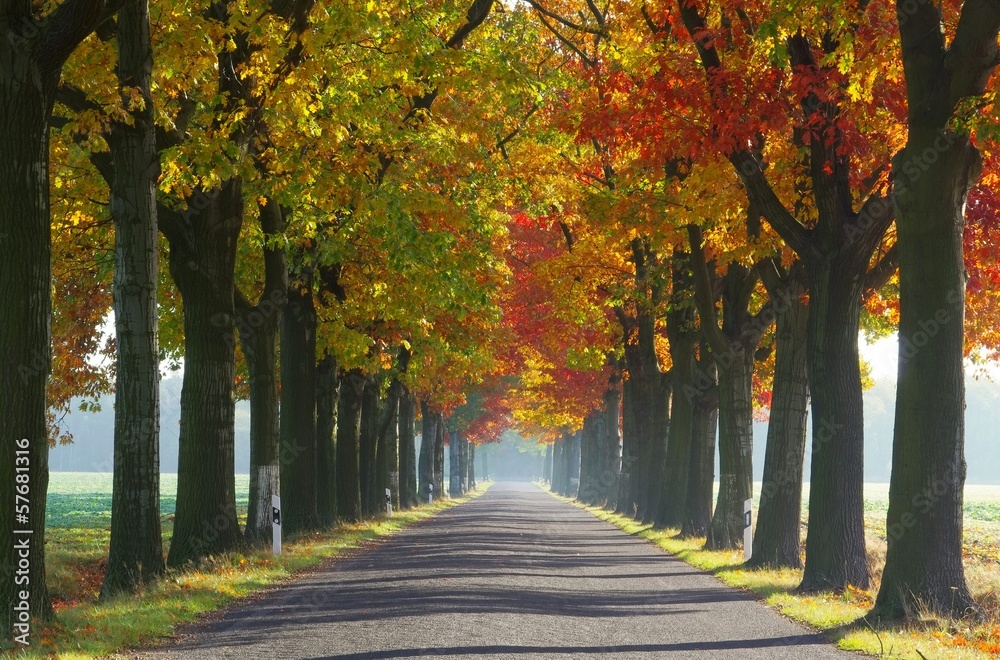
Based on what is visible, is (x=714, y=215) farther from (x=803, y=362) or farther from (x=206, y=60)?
(x=206, y=60)

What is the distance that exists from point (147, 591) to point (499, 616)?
165 inches

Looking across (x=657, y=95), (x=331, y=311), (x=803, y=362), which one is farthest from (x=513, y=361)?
(x=657, y=95)

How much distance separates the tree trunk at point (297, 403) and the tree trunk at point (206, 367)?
618 cm

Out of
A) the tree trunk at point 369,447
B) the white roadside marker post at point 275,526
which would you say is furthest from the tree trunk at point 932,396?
the tree trunk at point 369,447

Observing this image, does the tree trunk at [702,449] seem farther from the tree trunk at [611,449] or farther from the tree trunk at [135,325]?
the tree trunk at [135,325]

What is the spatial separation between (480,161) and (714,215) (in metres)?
6.48

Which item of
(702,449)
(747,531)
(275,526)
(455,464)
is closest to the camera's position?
(275,526)

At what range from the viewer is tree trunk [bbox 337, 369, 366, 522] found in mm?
29578

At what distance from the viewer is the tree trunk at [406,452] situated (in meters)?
45.2

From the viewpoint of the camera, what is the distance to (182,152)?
1366 centimetres

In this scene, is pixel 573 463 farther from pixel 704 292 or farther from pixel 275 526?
pixel 275 526

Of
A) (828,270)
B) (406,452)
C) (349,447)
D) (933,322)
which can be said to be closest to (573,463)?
(406,452)

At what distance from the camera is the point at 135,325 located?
12.8m

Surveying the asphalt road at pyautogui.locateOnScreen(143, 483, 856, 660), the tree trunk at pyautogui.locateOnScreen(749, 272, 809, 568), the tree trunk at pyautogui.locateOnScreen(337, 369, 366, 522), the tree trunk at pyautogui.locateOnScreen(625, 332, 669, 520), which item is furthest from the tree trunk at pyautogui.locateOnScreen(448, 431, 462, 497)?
the tree trunk at pyautogui.locateOnScreen(749, 272, 809, 568)
